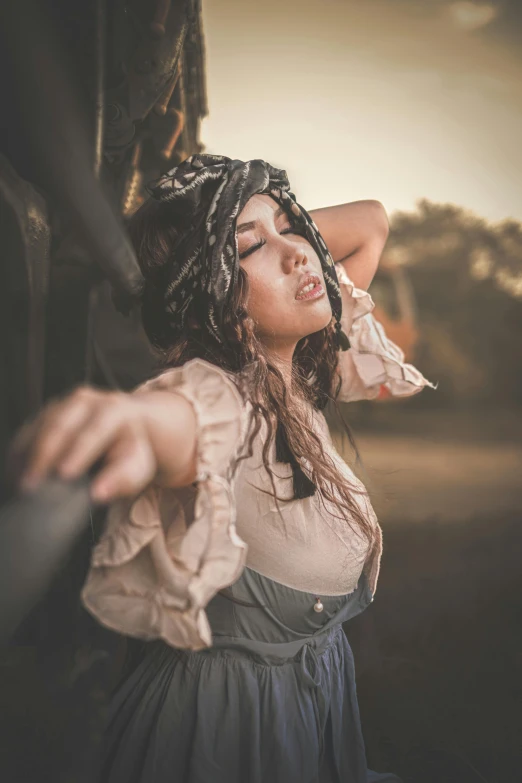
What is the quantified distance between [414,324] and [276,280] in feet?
6.96

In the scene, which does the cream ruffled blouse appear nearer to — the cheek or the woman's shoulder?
the woman's shoulder

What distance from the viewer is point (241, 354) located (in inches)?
33.5

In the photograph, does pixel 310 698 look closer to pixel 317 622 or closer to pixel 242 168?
pixel 317 622

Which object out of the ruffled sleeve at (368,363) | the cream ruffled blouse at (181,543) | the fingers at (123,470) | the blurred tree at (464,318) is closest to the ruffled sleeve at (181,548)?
the cream ruffled blouse at (181,543)

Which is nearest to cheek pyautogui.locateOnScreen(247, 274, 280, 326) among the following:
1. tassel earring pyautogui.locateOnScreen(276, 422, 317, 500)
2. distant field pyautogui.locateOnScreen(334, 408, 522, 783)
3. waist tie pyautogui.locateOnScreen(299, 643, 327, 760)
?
tassel earring pyautogui.locateOnScreen(276, 422, 317, 500)

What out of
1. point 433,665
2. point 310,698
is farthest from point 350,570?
point 433,665

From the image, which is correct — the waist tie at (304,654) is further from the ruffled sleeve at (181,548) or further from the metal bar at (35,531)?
the metal bar at (35,531)

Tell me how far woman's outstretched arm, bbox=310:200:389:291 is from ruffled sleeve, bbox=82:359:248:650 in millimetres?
699

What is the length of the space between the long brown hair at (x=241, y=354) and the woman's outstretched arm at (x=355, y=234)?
37cm

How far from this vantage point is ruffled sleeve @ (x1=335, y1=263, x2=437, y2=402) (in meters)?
1.14

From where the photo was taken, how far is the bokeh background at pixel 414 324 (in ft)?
4.13

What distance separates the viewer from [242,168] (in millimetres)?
843

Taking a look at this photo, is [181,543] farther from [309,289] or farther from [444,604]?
[444,604]

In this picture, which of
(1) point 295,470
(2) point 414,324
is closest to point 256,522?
(1) point 295,470
